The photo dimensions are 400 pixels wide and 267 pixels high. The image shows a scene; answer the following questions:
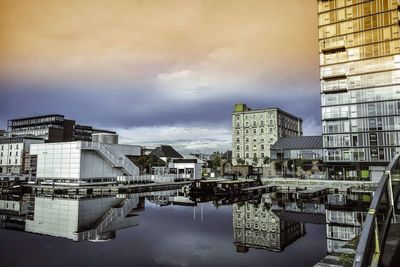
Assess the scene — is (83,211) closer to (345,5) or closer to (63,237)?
(63,237)

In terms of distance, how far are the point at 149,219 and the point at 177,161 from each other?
57800 millimetres

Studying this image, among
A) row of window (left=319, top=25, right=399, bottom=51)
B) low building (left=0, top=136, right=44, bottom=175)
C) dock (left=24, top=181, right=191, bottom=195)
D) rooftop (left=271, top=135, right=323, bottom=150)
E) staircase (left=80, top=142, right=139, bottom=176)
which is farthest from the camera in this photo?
low building (left=0, top=136, right=44, bottom=175)

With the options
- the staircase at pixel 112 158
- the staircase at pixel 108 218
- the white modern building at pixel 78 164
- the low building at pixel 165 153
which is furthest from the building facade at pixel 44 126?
the staircase at pixel 108 218

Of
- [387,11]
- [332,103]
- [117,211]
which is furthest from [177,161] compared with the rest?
[387,11]

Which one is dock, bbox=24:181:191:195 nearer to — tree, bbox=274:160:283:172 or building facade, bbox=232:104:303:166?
tree, bbox=274:160:283:172

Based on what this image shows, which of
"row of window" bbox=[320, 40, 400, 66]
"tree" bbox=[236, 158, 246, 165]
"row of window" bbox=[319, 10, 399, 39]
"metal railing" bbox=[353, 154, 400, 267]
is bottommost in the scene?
→ "metal railing" bbox=[353, 154, 400, 267]

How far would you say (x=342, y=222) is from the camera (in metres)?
30.4

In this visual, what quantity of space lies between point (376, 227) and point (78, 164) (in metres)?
58.4

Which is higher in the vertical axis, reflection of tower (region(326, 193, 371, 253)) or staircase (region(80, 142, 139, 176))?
staircase (region(80, 142, 139, 176))

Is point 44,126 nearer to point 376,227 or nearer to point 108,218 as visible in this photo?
point 108,218

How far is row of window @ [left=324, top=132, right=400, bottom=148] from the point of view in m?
67.5

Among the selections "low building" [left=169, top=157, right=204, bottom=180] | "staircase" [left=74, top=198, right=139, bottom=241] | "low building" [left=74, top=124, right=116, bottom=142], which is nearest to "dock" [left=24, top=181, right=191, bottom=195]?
"staircase" [left=74, top=198, right=139, bottom=241]

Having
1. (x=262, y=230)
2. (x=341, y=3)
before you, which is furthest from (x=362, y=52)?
(x=262, y=230)

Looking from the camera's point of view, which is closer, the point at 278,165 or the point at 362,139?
the point at 362,139
